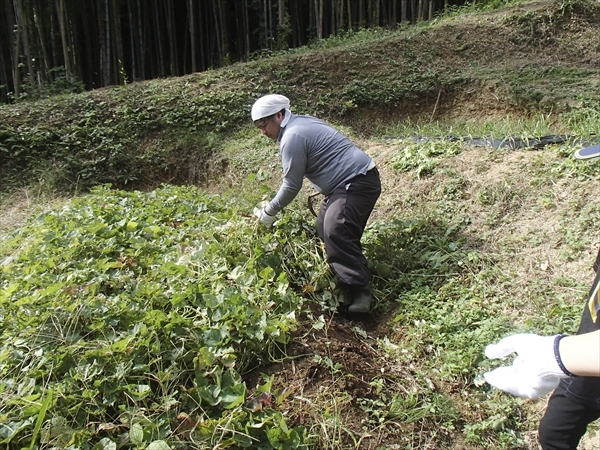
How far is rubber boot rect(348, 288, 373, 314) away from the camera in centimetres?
296

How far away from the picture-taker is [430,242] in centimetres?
344

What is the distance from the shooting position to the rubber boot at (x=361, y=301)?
2.96m

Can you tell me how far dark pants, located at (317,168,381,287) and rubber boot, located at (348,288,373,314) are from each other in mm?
59

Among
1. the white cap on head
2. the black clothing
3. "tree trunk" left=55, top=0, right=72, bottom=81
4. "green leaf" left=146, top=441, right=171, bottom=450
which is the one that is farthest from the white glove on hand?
"tree trunk" left=55, top=0, right=72, bottom=81

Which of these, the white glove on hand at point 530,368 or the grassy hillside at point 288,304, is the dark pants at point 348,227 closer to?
the grassy hillside at point 288,304

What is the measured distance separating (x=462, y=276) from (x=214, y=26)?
10.8 meters

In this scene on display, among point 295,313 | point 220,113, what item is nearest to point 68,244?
point 295,313

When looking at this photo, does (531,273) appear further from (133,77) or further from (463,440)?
(133,77)

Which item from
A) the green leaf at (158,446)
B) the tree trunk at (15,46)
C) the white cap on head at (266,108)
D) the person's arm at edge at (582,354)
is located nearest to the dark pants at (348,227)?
the white cap on head at (266,108)

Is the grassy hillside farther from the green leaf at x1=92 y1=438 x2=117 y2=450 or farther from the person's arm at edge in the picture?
the person's arm at edge

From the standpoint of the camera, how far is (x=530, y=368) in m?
1.32

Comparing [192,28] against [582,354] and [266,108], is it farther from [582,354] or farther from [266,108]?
[582,354]

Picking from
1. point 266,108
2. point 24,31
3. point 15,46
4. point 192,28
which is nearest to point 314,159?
point 266,108

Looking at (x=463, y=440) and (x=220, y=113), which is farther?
(x=220, y=113)
